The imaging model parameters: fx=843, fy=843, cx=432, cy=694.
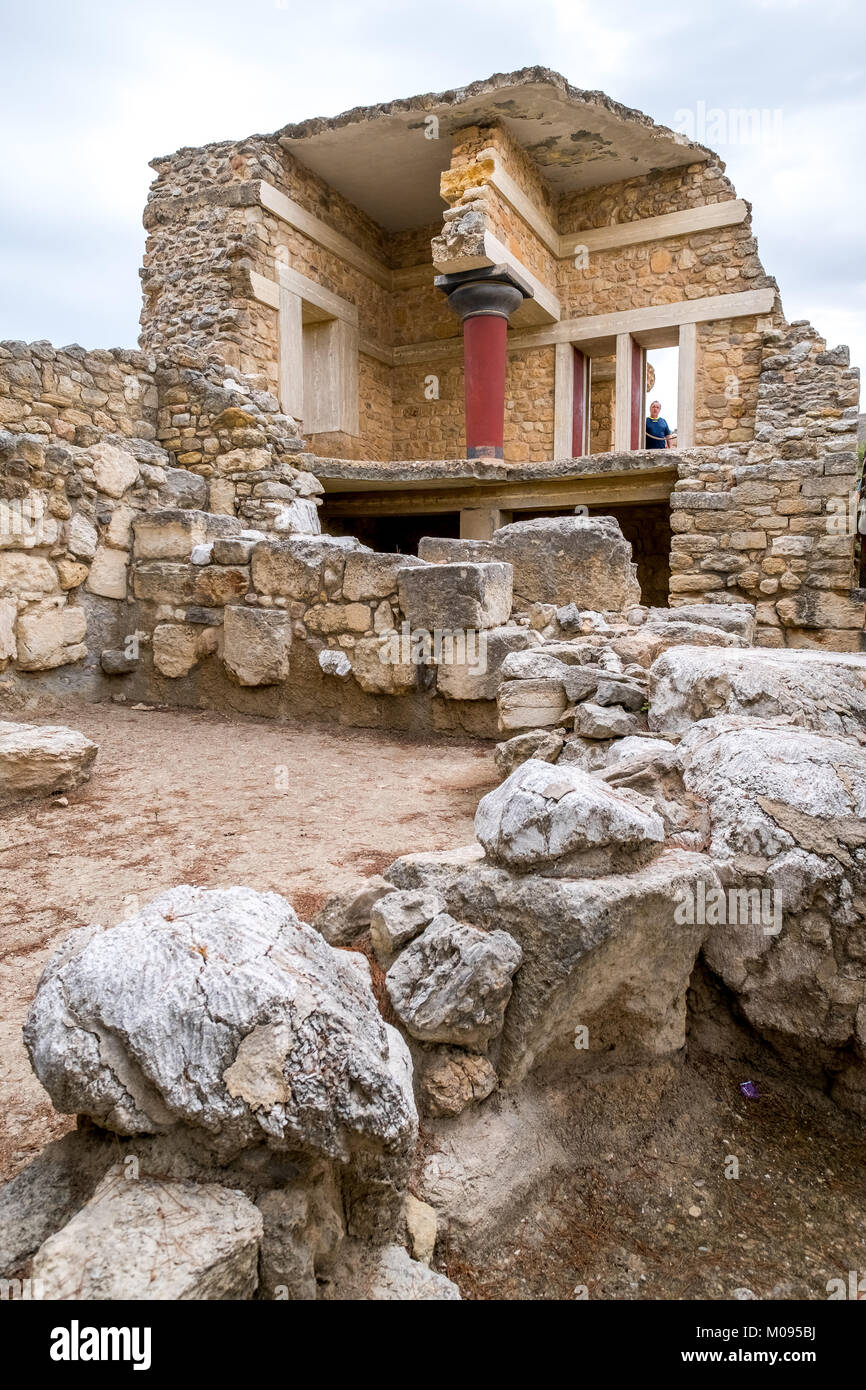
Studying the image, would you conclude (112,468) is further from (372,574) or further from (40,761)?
(40,761)

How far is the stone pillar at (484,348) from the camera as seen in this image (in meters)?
9.94

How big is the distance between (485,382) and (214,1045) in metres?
9.92

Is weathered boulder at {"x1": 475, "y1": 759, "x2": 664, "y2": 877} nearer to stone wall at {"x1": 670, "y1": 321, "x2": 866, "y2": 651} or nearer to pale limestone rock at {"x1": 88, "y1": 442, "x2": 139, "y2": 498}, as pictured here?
pale limestone rock at {"x1": 88, "y1": 442, "x2": 139, "y2": 498}

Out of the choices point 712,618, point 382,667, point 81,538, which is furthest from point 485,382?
point 382,667

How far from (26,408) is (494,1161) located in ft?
18.4

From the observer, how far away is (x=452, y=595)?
4.59m

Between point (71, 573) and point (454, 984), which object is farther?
point (71, 573)

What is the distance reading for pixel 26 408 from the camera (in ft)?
18.5

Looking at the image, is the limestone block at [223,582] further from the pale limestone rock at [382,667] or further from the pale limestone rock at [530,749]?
the pale limestone rock at [530,749]

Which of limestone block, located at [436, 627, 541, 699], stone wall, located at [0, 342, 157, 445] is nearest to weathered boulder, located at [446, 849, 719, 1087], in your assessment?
limestone block, located at [436, 627, 541, 699]

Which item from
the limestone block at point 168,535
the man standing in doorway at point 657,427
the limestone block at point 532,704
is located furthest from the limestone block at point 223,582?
the man standing in doorway at point 657,427

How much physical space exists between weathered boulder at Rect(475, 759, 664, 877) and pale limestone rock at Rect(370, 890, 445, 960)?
0.65 ft
